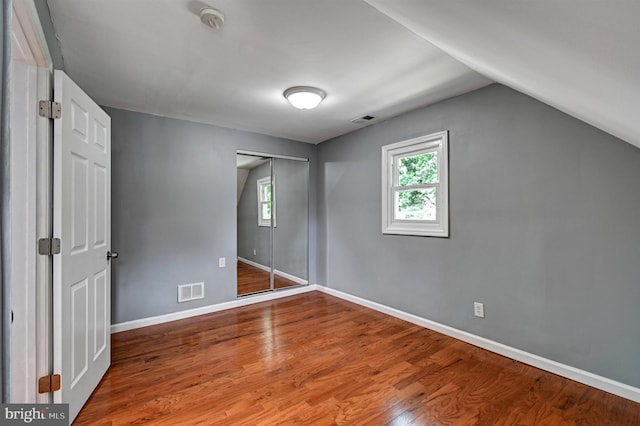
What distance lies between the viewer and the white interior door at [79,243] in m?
1.61

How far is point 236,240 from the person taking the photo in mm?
3891

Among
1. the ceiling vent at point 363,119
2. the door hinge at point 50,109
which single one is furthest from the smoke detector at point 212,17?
the ceiling vent at point 363,119

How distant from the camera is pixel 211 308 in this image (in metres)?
3.64

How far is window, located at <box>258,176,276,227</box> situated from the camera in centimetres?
429

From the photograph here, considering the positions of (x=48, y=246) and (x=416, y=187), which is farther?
(x=416, y=187)

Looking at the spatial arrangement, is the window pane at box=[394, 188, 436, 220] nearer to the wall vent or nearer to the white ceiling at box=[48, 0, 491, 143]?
the white ceiling at box=[48, 0, 491, 143]

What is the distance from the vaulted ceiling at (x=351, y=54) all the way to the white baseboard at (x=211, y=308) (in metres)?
2.32

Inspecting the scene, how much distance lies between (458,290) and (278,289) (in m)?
2.50

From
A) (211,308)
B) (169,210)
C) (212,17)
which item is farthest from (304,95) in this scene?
(211,308)

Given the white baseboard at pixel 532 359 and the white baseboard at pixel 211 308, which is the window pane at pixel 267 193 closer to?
the white baseboard at pixel 211 308

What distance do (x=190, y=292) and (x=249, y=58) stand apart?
2.73 m

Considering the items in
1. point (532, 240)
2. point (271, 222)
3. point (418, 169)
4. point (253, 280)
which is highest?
point (418, 169)

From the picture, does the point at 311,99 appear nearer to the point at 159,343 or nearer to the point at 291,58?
the point at 291,58

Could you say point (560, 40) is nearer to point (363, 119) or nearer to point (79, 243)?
point (79, 243)
